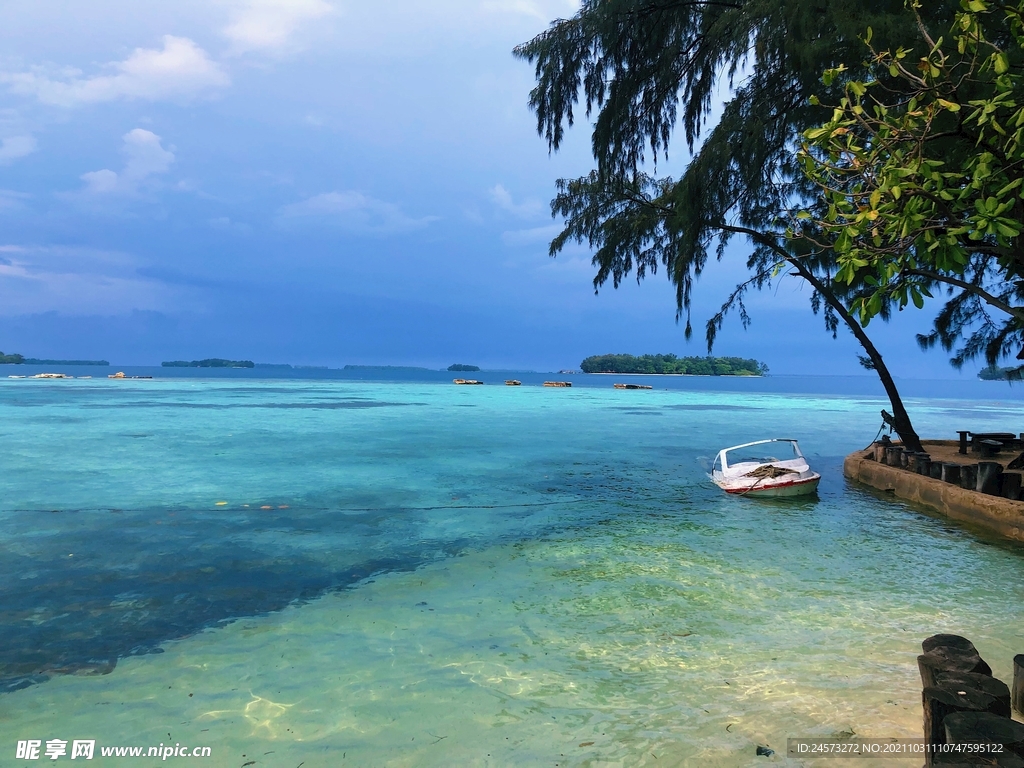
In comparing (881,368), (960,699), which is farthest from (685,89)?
(960,699)

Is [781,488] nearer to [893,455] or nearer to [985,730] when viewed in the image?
[893,455]

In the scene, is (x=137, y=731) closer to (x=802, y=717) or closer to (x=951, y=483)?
(x=802, y=717)

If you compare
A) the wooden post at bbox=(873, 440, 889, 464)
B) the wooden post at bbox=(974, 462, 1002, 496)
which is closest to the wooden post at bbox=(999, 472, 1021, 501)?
the wooden post at bbox=(974, 462, 1002, 496)

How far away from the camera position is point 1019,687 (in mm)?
2777

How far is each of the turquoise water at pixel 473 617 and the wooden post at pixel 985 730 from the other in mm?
1167

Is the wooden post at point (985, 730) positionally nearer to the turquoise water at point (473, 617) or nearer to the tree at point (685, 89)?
the turquoise water at point (473, 617)

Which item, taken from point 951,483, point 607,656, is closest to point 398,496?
point 607,656

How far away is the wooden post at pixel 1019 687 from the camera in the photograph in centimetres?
274

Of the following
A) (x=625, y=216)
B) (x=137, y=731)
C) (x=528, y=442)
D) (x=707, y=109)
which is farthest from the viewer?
(x=528, y=442)

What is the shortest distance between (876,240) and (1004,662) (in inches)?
112

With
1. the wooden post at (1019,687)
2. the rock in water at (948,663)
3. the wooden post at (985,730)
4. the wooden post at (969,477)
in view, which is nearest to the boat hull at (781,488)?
the wooden post at (969,477)

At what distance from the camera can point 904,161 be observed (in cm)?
320

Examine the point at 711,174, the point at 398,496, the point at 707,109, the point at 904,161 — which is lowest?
the point at 398,496

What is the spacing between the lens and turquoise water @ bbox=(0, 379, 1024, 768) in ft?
10.6
